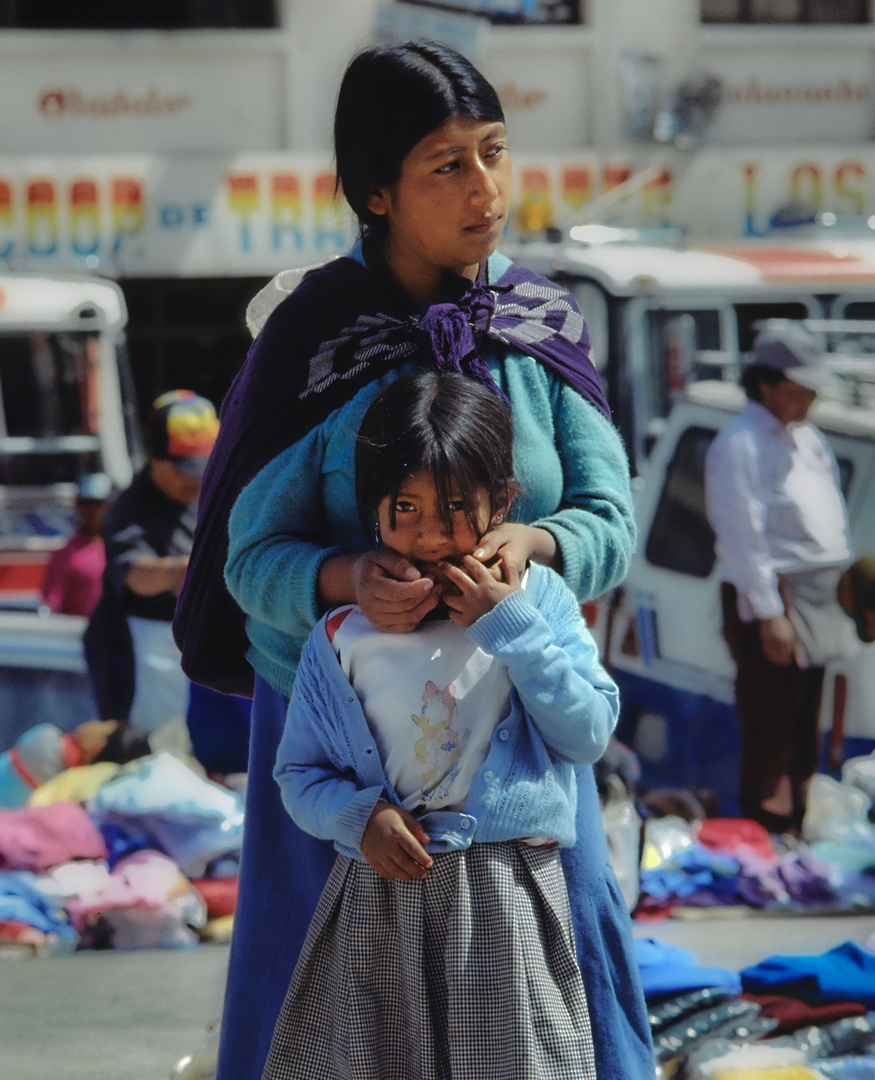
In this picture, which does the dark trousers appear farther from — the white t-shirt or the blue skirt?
the white t-shirt

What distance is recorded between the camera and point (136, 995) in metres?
3.67

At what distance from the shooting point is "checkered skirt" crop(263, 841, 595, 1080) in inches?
70.6

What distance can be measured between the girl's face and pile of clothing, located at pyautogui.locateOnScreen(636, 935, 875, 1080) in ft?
5.11

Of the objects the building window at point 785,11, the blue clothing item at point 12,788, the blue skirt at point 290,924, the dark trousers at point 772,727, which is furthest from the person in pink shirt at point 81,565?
the building window at point 785,11

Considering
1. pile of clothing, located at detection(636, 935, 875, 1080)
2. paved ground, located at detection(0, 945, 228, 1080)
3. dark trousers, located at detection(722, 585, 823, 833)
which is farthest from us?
dark trousers, located at detection(722, 585, 823, 833)

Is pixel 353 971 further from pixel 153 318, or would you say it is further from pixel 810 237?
pixel 153 318

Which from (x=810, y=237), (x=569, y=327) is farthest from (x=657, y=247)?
(x=569, y=327)

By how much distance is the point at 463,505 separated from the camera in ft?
5.92

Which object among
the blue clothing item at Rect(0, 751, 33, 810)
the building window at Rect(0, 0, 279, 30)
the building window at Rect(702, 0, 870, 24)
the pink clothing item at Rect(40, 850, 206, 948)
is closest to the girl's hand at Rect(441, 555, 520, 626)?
the pink clothing item at Rect(40, 850, 206, 948)

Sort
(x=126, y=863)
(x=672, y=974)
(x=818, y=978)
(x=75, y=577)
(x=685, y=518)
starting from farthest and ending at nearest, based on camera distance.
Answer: (x=75, y=577)
(x=685, y=518)
(x=126, y=863)
(x=818, y=978)
(x=672, y=974)

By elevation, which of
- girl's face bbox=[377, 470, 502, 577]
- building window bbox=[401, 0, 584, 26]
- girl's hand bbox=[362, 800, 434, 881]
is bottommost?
girl's hand bbox=[362, 800, 434, 881]

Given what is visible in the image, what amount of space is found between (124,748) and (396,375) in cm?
324

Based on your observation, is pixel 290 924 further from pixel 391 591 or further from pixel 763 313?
pixel 763 313

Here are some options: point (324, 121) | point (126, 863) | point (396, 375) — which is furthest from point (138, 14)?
point (396, 375)
